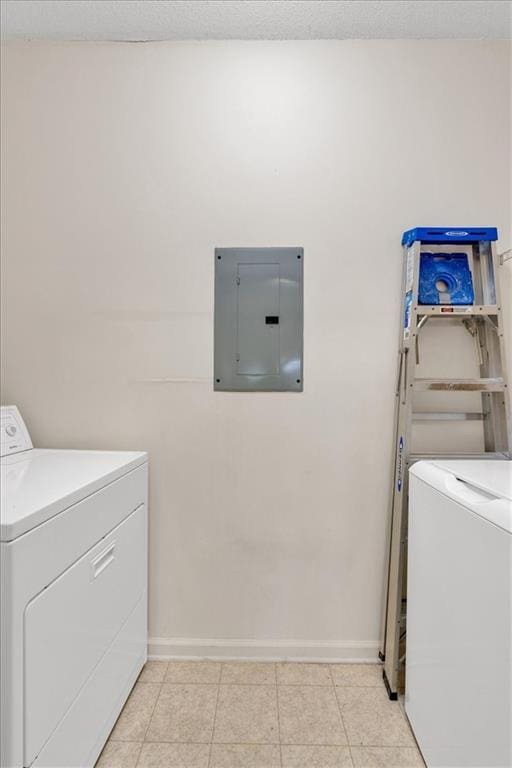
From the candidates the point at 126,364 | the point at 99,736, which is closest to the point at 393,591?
the point at 99,736

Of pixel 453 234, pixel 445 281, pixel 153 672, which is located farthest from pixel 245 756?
pixel 453 234

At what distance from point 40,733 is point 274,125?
209 centimetres

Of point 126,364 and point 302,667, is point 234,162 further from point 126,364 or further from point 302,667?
point 302,667

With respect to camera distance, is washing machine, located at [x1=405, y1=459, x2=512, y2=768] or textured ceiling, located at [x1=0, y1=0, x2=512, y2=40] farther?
textured ceiling, located at [x1=0, y1=0, x2=512, y2=40]

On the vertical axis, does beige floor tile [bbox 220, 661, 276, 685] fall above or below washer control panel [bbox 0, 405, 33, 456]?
below

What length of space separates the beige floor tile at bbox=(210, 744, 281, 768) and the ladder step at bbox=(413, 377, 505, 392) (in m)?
1.29

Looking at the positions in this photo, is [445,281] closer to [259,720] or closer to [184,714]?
[259,720]

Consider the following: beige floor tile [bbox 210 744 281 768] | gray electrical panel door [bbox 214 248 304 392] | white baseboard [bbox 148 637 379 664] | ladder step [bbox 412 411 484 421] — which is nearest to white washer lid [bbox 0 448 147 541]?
gray electrical panel door [bbox 214 248 304 392]

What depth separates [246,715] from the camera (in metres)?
1.47

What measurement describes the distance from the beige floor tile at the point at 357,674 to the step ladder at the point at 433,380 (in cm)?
4

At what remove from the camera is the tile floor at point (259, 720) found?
1308 millimetres

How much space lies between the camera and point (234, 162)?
69.5 inches

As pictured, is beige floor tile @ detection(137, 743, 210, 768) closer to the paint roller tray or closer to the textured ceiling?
the paint roller tray

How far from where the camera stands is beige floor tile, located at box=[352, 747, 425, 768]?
1285mm
